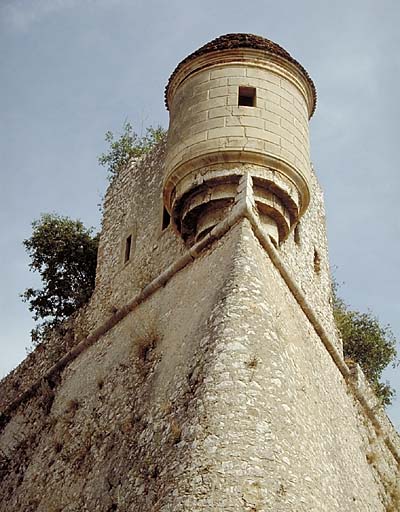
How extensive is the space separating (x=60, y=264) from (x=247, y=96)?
7.21 m

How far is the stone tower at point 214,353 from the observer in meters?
7.63

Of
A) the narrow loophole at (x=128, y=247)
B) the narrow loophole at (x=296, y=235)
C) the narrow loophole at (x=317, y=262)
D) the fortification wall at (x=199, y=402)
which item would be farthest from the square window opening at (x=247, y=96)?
the narrow loophole at (x=128, y=247)

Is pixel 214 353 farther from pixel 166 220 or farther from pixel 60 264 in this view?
pixel 60 264

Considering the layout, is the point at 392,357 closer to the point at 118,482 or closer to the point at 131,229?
the point at 131,229

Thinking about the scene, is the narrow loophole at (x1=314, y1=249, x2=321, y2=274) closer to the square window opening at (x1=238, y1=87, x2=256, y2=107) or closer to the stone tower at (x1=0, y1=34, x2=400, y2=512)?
the stone tower at (x1=0, y1=34, x2=400, y2=512)

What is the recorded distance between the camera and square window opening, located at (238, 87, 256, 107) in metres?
11.2

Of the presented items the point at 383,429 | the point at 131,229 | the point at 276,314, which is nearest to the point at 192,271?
the point at 276,314

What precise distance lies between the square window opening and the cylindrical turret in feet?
0.05

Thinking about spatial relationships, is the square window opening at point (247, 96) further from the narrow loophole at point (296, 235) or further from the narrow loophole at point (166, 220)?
the narrow loophole at point (296, 235)

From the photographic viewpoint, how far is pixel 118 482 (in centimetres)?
859

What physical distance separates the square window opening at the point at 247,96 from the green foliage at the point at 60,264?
21.1ft

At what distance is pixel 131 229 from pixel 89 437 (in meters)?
4.66

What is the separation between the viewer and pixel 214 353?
8297mm

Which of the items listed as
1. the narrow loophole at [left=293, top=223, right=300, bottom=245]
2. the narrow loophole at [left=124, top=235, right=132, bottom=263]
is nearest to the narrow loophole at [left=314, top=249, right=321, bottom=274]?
the narrow loophole at [left=293, top=223, right=300, bottom=245]
